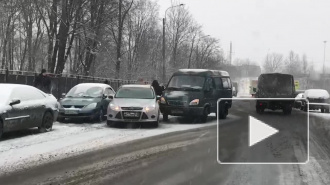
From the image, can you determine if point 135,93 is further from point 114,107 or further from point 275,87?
point 275,87

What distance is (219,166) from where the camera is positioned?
743 cm

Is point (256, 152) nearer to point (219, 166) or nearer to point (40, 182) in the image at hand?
point (219, 166)

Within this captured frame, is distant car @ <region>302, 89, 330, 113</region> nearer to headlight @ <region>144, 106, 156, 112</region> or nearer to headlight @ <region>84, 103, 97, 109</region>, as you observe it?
headlight @ <region>144, 106, 156, 112</region>

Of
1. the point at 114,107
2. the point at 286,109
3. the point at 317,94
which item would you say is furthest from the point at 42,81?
the point at 317,94

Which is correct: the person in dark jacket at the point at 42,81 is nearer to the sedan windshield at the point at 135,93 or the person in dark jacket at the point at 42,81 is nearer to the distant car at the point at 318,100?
the sedan windshield at the point at 135,93

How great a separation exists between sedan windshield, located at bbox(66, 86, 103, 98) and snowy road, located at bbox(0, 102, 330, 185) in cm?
384

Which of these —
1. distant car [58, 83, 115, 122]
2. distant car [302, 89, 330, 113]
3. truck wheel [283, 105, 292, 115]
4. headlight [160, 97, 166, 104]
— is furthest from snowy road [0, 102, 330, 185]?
distant car [302, 89, 330, 113]

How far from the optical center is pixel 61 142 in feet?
33.7

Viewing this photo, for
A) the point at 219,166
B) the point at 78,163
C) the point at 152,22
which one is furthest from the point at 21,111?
the point at 152,22

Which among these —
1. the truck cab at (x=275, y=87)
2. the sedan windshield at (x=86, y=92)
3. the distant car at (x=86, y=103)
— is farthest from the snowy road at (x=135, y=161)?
the truck cab at (x=275, y=87)

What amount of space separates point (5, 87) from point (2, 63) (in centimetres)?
4343

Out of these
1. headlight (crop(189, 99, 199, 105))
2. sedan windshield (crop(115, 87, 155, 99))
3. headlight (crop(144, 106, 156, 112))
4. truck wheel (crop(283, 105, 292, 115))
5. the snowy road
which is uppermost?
sedan windshield (crop(115, 87, 155, 99))

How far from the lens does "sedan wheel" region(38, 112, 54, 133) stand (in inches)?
478

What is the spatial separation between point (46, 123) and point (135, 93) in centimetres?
406
